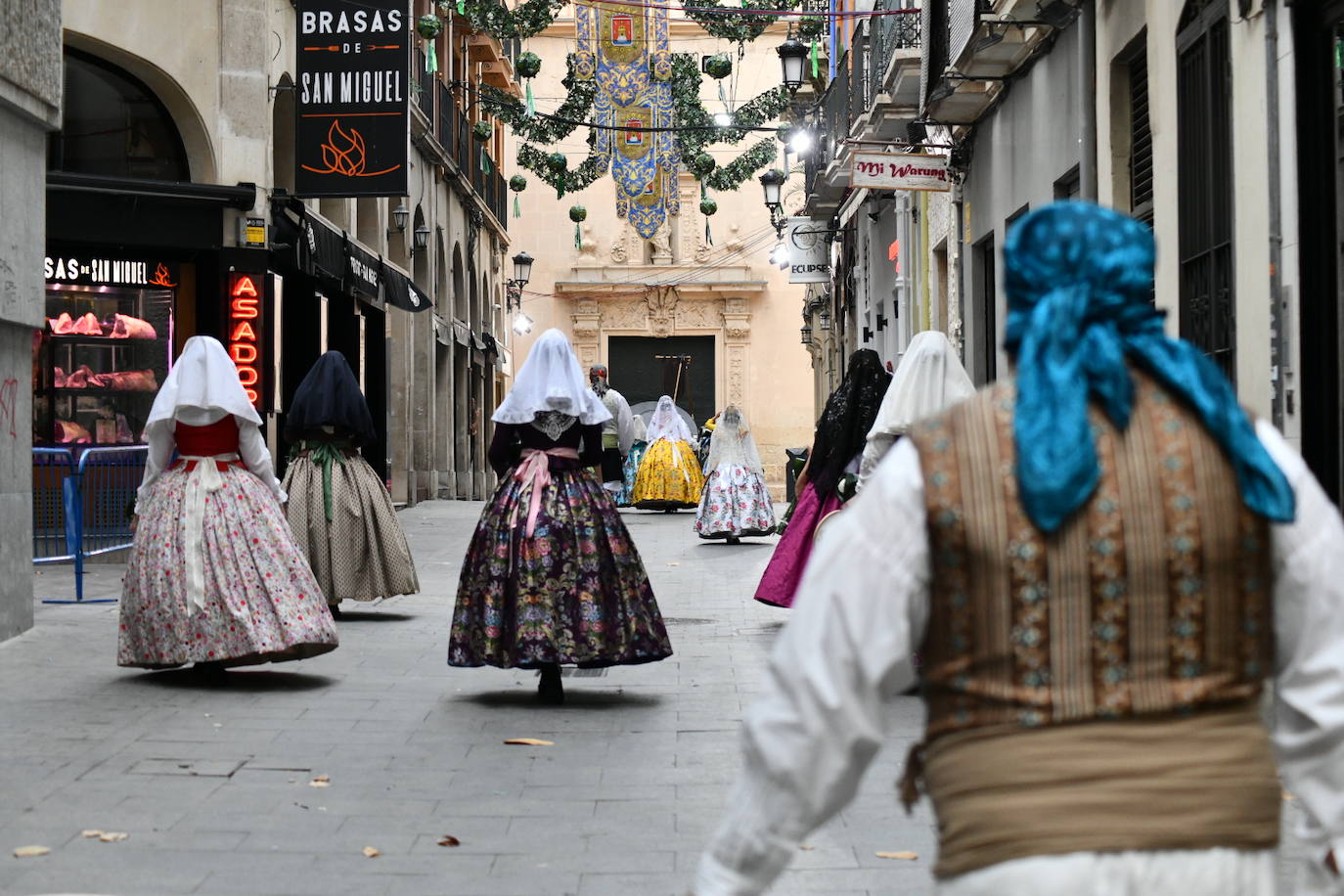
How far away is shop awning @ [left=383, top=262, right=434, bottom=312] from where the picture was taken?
24906mm

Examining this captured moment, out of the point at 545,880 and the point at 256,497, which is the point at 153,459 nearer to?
the point at 256,497

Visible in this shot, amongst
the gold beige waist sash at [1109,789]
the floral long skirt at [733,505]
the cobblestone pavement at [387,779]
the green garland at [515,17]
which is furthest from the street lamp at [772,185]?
the gold beige waist sash at [1109,789]

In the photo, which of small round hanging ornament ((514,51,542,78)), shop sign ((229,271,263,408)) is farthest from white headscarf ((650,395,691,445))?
shop sign ((229,271,263,408))

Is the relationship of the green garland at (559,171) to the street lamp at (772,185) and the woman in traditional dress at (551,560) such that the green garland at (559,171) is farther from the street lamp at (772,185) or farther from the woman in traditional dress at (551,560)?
the woman in traditional dress at (551,560)

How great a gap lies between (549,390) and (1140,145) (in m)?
5.01

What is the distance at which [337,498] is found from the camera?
12.3 metres

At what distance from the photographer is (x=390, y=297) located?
24.8m

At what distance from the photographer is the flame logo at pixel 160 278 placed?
1867 centimetres

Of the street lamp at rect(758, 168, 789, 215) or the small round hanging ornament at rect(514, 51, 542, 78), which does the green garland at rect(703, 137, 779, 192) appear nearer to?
the street lamp at rect(758, 168, 789, 215)

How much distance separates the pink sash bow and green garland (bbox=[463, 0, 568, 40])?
18.2m

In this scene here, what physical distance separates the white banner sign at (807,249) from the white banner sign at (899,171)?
53.0ft

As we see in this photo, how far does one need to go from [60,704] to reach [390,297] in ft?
54.5

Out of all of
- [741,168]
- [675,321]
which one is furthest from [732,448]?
[675,321]

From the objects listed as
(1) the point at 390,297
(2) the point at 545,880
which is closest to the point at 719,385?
(1) the point at 390,297
